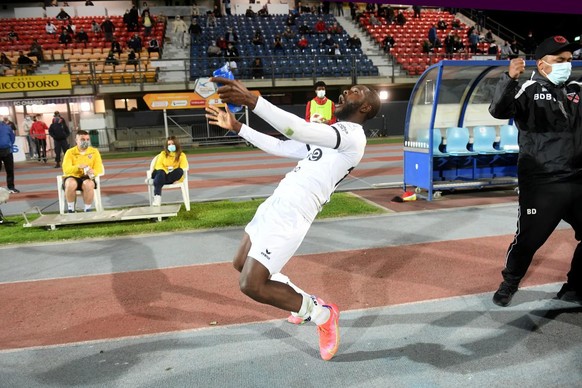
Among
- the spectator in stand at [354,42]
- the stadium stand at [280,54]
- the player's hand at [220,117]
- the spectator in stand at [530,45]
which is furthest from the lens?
the spectator in stand at [530,45]

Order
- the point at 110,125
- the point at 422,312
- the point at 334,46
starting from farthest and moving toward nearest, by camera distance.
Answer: the point at 334,46 → the point at 110,125 → the point at 422,312

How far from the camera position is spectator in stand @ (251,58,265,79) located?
24.8m

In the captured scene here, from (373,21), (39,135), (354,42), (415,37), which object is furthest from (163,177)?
(373,21)

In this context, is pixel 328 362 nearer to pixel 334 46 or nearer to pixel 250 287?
pixel 250 287

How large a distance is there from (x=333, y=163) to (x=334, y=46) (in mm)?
25866

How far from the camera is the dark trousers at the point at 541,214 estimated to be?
3701 millimetres

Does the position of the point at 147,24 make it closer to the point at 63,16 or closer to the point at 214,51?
the point at 214,51

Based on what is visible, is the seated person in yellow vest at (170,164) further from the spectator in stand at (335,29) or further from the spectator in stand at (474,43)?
the spectator in stand at (474,43)

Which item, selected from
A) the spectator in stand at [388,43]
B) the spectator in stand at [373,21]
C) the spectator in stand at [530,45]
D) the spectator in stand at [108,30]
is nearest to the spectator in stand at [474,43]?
the spectator in stand at [530,45]

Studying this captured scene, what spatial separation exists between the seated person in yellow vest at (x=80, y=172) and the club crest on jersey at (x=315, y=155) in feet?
22.4

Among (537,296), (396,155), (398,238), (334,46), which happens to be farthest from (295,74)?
(537,296)

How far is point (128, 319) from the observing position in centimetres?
421

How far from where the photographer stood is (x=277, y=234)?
3.10 metres

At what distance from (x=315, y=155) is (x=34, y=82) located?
2356cm
